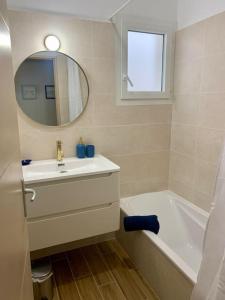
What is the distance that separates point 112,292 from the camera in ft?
5.54

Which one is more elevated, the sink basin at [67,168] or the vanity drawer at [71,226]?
the sink basin at [67,168]

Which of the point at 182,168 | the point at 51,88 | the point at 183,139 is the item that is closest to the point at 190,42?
the point at 183,139

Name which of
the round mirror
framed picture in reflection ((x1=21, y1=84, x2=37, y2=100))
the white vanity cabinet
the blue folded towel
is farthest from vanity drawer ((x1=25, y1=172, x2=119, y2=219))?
framed picture in reflection ((x1=21, y1=84, x2=37, y2=100))

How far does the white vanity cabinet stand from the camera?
4.90 ft

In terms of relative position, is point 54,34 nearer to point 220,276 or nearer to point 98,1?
point 98,1

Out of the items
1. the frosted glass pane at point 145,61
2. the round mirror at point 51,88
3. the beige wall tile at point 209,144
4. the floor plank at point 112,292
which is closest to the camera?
the floor plank at point 112,292

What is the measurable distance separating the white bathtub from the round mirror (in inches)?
40.6

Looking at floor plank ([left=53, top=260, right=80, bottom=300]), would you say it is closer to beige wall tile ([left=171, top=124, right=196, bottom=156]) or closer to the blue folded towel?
the blue folded towel

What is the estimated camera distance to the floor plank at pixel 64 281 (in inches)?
65.7

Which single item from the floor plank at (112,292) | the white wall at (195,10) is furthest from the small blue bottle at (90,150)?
the white wall at (195,10)

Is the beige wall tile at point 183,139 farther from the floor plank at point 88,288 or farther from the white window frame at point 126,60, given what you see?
the floor plank at point 88,288

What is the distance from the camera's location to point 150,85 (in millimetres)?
2240

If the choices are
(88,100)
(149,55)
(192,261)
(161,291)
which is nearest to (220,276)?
(161,291)

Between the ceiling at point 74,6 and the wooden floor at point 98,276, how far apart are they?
205 cm
